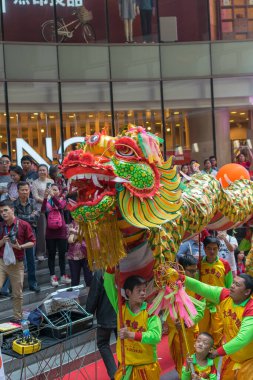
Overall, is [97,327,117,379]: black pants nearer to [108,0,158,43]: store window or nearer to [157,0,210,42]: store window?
[108,0,158,43]: store window

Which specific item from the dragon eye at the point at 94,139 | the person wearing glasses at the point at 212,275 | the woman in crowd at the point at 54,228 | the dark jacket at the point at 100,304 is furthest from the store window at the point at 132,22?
the dragon eye at the point at 94,139

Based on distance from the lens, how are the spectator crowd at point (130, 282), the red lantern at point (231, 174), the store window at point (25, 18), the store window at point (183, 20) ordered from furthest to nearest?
1. the store window at point (183, 20)
2. the store window at point (25, 18)
3. the red lantern at point (231, 174)
4. the spectator crowd at point (130, 282)

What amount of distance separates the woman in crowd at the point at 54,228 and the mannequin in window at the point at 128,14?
25.0 ft

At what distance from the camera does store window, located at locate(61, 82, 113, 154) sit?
46.0 feet

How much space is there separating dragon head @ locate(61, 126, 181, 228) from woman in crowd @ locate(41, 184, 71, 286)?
3.55 metres

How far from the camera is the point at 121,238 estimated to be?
4574 millimetres

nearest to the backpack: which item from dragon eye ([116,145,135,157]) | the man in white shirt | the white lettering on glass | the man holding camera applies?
the man holding camera

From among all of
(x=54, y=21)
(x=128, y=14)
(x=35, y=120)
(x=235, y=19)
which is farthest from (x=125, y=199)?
(x=235, y=19)

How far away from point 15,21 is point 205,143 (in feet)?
20.1

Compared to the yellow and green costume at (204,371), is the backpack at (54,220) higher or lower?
higher

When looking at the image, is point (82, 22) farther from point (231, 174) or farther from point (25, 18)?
point (231, 174)

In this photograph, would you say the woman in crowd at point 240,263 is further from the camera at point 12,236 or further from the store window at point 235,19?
the store window at point 235,19

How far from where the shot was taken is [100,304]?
578 cm

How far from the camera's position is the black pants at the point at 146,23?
14.8 m
